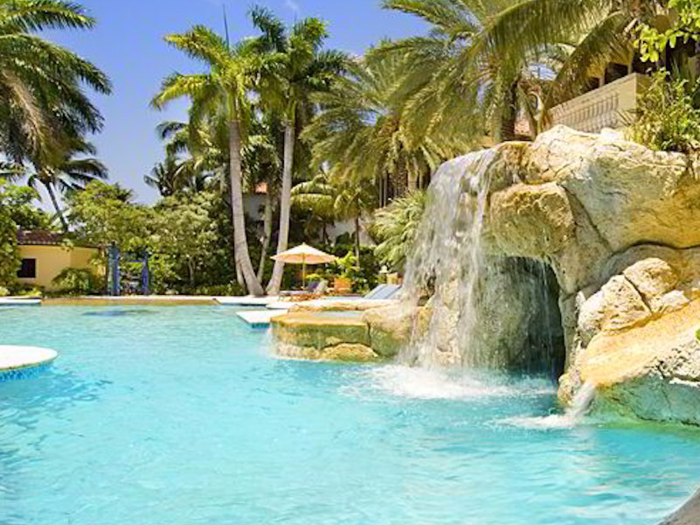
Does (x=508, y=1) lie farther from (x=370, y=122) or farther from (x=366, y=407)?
(x=366, y=407)

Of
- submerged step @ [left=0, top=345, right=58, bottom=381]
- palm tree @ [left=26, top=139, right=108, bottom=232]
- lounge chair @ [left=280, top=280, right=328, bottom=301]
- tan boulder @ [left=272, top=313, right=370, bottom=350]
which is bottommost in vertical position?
submerged step @ [left=0, top=345, right=58, bottom=381]

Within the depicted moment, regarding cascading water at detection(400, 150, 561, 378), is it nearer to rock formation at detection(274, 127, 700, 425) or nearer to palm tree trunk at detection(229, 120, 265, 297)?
rock formation at detection(274, 127, 700, 425)

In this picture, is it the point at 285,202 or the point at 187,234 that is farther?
the point at 187,234

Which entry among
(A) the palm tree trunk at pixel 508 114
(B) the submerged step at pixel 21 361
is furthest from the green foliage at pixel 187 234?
(B) the submerged step at pixel 21 361

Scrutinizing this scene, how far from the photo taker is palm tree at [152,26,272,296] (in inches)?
1102

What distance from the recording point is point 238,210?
29984 millimetres

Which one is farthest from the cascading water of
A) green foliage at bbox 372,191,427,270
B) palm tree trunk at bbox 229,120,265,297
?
palm tree trunk at bbox 229,120,265,297

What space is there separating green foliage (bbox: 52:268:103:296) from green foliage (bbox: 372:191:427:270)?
1411cm

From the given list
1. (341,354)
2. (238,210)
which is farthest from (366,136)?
(341,354)

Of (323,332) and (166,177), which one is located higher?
(166,177)

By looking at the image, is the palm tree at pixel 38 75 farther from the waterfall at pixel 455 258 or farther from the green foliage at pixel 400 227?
the waterfall at pixel 455 258

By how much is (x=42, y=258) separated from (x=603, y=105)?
28.4 metres

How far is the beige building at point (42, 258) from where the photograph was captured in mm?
32969

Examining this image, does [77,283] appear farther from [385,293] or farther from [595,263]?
[595,263]
